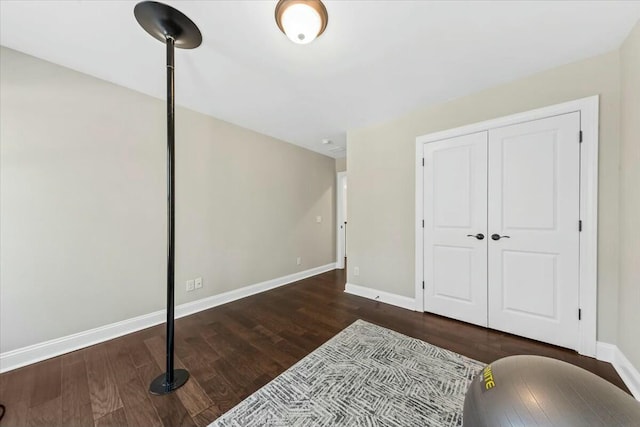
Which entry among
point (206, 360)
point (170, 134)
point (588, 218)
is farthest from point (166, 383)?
point (588, 218)

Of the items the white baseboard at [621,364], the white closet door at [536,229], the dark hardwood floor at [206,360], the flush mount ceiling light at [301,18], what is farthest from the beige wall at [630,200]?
the flush mount ceiling light at [301,18]

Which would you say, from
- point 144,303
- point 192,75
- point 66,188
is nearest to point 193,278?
point 144,303

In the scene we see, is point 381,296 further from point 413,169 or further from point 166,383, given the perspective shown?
point 166,383

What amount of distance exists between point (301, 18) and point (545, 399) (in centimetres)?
214

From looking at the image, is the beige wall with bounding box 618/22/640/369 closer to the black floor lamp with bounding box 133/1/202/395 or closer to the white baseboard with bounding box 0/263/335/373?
the black floor lamp with bounding box 133/1/202/395

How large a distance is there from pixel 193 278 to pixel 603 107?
4285 mm

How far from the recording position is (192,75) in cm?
210

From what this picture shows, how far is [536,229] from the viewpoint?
2.05 m

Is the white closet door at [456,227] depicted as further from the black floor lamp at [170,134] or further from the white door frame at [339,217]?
the black floor lamp at [170,134]

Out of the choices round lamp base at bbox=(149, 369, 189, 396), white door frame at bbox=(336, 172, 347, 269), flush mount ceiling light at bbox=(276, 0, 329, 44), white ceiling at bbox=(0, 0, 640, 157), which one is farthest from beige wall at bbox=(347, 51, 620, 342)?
round lamp base at bbox=(149, 369, 189, 396)

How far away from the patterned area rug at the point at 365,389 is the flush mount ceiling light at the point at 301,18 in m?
2.33

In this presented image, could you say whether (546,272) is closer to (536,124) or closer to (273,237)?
(536,124)

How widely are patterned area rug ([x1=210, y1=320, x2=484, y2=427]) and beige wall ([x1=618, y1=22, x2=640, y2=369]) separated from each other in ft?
3.43

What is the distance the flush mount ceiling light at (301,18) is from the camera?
1.32 meters
